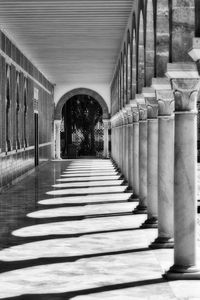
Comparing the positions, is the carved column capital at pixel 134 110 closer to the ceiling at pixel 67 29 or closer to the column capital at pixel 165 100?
the ceiling at pixel 67 29

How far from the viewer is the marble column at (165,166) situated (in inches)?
433

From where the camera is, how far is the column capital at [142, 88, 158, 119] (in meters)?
13.1

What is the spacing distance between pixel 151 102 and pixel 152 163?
1126 millimetres

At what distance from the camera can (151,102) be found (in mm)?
13141

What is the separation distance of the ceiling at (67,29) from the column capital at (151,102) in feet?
13.7

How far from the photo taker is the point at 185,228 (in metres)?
9.02

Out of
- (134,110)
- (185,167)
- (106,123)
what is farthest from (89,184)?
(106,123)


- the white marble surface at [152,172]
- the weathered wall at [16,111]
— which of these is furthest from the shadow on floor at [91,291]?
the weathered wall at [16,111]

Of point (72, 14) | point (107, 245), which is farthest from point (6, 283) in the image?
point (72, 14)

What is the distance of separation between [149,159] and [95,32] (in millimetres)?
9199

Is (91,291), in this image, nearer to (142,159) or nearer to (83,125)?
(142,159)

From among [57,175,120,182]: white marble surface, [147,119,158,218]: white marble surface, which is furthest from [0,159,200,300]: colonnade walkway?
[57,175,120,182]: white marble surface

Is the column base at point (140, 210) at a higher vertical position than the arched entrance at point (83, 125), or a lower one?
lower

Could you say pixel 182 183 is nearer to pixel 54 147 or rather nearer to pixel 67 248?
pixel 67 248
